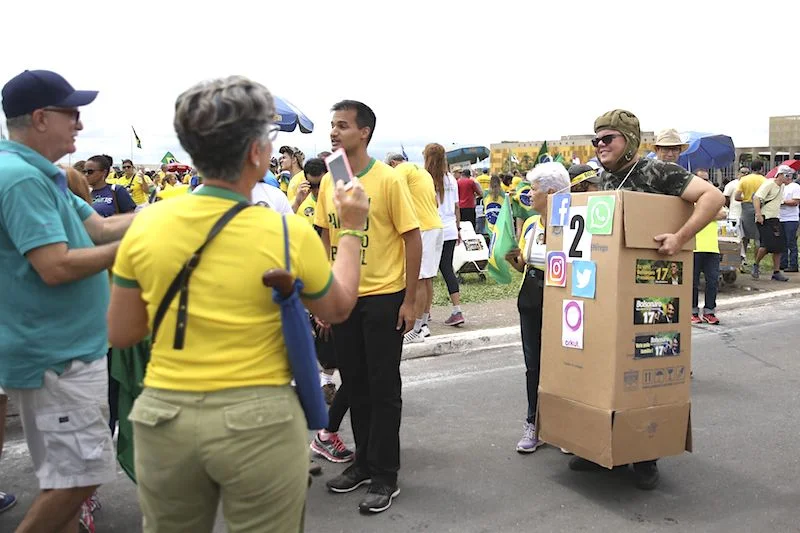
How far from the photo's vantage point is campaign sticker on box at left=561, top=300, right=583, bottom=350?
3.89 m

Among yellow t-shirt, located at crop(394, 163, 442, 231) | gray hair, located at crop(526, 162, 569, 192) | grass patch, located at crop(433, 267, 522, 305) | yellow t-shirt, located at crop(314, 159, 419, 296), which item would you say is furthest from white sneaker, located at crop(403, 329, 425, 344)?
yellow t-shirt, located at crop(314, 159, 419, 296)

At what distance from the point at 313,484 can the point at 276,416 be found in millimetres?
2486

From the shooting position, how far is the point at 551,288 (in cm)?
411

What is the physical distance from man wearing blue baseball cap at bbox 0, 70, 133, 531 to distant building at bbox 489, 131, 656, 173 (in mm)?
25657

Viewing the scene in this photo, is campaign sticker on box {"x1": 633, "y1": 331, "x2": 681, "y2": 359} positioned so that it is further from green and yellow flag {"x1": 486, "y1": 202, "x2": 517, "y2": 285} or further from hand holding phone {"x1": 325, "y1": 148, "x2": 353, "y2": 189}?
hand holding phone {"x1": 325, "y1": 148, "x2": 353, "y2": 189}

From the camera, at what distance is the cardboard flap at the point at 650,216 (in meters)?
3.66

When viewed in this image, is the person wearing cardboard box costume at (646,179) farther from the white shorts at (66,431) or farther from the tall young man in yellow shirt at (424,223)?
the white shorts at (66,431)

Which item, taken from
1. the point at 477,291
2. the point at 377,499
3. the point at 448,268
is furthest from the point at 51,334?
the point at 477,291

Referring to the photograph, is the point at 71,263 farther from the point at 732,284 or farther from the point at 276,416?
the point at 732,284

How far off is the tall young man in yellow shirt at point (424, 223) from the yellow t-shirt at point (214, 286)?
8.40ft

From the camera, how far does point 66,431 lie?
280 cm

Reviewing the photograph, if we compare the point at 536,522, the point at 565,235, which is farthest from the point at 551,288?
the point at 536,522

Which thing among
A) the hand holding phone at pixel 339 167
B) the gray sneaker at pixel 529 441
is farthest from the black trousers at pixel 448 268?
the hand holding phone at pixel 339 167

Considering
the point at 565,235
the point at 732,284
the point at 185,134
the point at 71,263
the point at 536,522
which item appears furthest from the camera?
the point at 732,284
